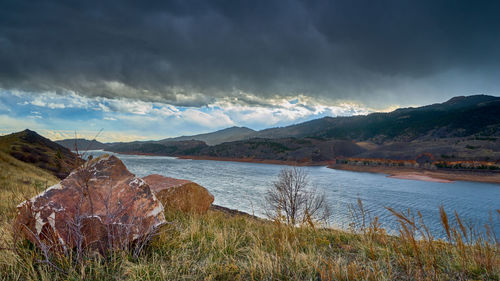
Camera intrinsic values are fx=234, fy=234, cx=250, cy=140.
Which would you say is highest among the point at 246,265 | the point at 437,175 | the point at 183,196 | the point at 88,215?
the point at 88,215

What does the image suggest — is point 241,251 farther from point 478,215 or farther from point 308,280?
point 478,215

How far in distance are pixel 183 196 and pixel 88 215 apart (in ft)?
14.7

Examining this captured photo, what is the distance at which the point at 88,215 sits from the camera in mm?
3465

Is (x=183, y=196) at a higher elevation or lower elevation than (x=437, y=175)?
higher

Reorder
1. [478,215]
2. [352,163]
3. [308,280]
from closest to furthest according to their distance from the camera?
[308,280] → [478,215] → [352,163]

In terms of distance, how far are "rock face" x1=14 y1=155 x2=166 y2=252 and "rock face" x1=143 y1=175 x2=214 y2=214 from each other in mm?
3096

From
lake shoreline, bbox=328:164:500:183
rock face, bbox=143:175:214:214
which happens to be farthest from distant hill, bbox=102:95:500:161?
rock face, bbox=143:175:214:214

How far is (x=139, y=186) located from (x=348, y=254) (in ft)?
12.3

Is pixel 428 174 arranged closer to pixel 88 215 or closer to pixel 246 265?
pixel 246 265

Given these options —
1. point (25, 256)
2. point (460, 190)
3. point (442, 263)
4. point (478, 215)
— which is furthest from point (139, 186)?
point (460, 190)

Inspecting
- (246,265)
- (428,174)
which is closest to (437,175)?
(428,174)

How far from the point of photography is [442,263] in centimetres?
329

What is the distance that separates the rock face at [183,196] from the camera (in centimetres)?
745

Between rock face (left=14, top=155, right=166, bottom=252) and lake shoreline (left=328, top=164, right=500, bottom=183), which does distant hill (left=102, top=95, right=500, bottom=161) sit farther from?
rock face (left=14, top=155, right=166, bottom=252)
